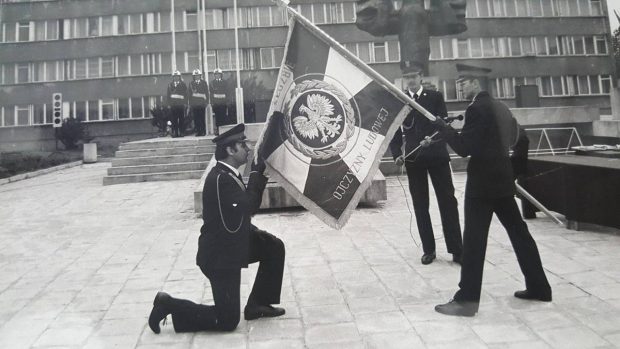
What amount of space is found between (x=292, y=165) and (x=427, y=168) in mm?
1820

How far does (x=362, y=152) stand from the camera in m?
3.54

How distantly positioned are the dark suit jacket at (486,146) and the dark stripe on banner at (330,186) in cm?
87

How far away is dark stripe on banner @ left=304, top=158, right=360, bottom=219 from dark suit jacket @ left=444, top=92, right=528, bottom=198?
2.87ft

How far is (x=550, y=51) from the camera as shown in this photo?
35.7m

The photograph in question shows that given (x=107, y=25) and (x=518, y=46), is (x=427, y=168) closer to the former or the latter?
(x=518, y=46)

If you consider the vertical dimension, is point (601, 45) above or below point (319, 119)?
above

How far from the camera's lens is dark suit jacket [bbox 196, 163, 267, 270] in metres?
3.07

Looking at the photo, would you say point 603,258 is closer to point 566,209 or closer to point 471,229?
point 566,209

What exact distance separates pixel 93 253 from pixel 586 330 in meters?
5.38

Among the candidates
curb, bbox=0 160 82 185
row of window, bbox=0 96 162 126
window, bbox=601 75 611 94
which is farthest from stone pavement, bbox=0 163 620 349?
window, bbox=601 75 611 94

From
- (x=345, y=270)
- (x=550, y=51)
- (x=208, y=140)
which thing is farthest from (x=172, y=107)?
(x=550, y=51)

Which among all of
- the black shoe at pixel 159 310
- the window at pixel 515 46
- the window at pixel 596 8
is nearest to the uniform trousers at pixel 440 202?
the black shoe at pixel 159 310

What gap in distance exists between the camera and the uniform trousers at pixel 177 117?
56.7 ft

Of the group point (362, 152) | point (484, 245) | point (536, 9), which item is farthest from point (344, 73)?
point (536, 9)
